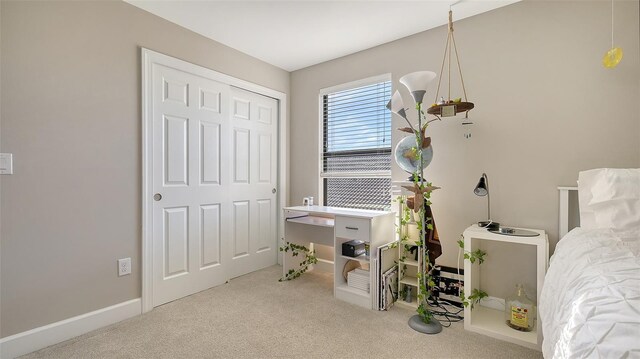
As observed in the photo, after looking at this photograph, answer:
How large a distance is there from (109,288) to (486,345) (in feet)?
8.54

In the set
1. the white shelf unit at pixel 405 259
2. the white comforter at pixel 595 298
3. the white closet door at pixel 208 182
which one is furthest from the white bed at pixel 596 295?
the white closet door at pixel 208 182

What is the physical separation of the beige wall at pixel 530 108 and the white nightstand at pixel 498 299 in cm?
29

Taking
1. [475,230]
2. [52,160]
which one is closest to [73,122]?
[52,160]

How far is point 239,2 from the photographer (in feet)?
6.97

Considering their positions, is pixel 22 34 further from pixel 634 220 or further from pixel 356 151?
pixel 634 220

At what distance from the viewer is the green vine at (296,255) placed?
2931mm

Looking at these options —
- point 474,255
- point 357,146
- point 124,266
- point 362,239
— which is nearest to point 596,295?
point 474,255

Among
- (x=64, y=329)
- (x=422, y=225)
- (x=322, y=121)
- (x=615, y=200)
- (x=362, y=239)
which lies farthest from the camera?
(x=322, y=121)

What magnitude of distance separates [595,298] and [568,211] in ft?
4.48

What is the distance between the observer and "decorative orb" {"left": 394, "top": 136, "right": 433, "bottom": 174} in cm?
202

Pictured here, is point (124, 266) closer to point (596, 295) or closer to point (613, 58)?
point (596, 295)

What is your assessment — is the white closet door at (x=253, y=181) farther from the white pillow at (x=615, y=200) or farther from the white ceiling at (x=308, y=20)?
the white pillow at (x=615, y=200)

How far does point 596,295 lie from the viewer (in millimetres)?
817

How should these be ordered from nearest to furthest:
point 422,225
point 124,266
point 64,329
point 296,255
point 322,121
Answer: point 64,329, point 422,225, point 124,266, point 296,255, point 322,121
